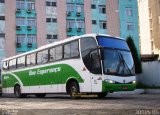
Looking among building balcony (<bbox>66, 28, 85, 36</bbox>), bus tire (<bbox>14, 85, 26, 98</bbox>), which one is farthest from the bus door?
building balcony (<bbox>66, 28, 85, 36</bbox>)

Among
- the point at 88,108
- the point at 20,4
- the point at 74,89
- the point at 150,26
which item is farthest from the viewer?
the point at 150,26

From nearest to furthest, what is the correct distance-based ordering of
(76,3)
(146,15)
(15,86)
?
1. (15,86)
2. (76,3)
3. (146,15)

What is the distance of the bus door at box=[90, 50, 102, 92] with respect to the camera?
17.6 metres

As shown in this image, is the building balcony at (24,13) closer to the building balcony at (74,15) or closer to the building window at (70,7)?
the building balcony at (74,15)

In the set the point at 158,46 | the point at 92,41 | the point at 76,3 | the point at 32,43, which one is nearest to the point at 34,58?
the point at 92,41

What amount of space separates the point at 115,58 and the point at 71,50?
8.84 feet

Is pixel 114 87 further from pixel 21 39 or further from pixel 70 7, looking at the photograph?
pixel 70 7

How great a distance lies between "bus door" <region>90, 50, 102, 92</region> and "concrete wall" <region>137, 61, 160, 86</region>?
14.6m

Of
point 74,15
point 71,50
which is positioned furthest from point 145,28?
point 71,50

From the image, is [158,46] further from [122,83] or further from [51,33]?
[122,83]

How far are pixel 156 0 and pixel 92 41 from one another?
2021 inches

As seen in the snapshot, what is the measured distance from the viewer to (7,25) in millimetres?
50875

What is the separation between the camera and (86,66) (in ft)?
59.8

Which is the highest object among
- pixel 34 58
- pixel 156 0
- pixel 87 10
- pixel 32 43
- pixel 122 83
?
pixel 156 0
